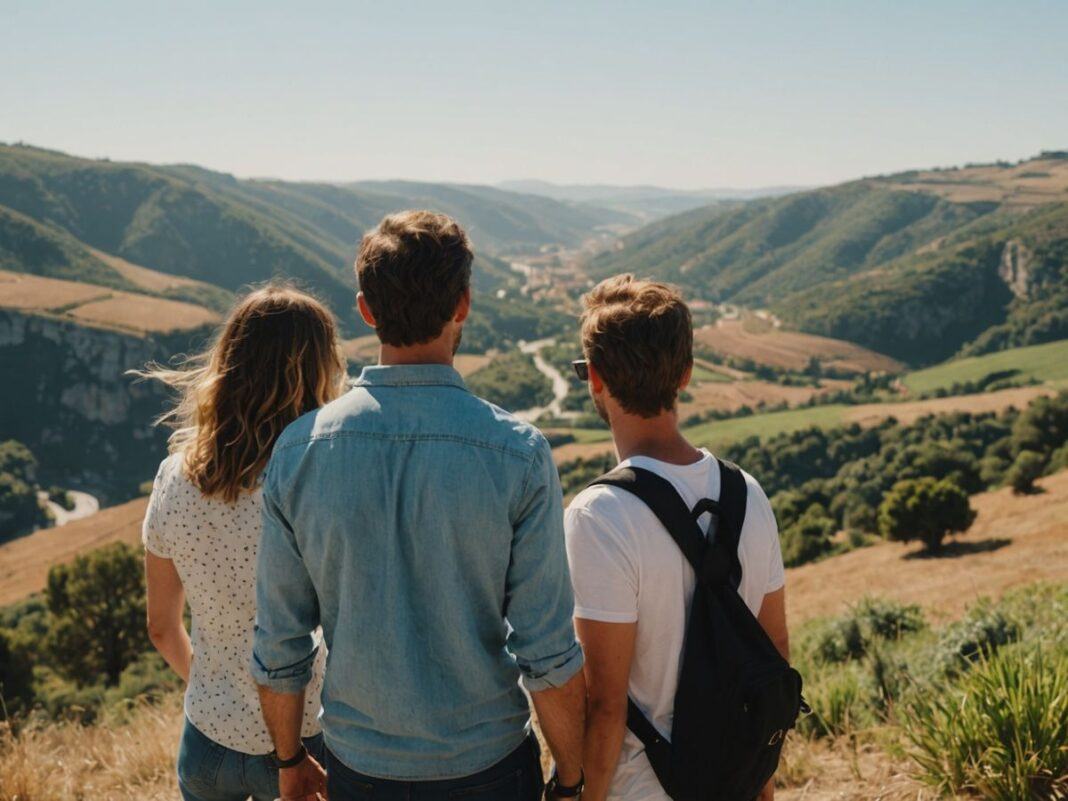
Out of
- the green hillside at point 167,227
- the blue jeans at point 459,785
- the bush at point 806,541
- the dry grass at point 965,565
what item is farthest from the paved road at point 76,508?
the blue jeans at point 459,785

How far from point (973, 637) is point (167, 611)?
15.9ft

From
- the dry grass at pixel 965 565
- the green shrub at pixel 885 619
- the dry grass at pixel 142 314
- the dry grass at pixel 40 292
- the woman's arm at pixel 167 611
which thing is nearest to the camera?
the woman's arm at pixel 167 611

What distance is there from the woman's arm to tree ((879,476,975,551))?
2629 cm

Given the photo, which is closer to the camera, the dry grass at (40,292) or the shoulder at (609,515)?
the shoulder at (609,515)

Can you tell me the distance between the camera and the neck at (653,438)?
1.94 meters

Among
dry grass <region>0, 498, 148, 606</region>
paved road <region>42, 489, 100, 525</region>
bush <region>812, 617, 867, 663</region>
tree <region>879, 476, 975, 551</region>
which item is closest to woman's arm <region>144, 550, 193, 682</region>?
bush <region>812, 617, 867, 663</region>

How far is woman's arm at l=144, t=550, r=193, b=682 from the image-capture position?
2.24 metres

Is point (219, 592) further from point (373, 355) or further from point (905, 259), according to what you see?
point (905, 259)

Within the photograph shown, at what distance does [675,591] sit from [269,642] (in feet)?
3.18

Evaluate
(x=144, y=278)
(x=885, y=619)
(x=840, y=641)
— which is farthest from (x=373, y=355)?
(x=840, y=641)

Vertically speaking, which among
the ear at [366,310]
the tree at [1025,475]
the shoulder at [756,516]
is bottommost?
the tree at [1025,475]

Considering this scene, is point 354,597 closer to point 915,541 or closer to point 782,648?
point 782,648

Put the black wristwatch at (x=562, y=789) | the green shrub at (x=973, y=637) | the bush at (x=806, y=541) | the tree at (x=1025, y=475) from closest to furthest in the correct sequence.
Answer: the black wristwatch at (x=562, y=789), the green shrub at (x=973, y=637), the tree at (x=1025, y=475), the bush at (x=806, y=541)

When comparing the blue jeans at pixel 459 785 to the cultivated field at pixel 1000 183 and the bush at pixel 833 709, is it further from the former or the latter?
the cultivated field at pixel 1000 183
